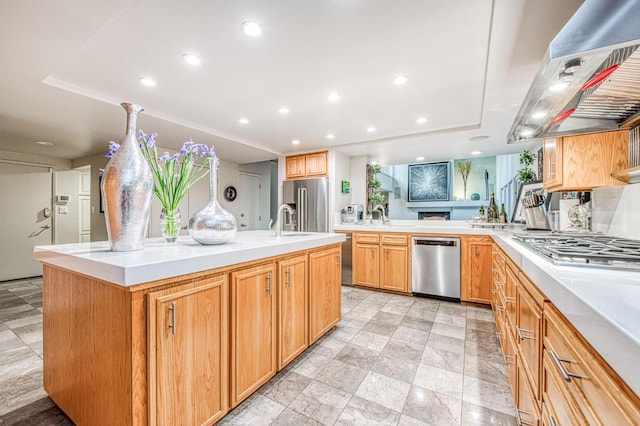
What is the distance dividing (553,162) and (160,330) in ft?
9.56

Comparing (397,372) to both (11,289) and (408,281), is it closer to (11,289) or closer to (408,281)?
(408,281)

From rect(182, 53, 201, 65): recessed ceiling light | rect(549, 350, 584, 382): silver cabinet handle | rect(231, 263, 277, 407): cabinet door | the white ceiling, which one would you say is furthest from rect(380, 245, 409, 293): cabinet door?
rect(182, 53, 201, 65): recessed ceiling light

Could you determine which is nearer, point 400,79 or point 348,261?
point 400,79

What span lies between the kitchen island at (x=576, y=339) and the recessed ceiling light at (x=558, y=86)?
710 mm

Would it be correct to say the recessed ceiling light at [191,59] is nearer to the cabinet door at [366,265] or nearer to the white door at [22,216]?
the cabinet door at [366,265]

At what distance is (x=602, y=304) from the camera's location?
0.60m

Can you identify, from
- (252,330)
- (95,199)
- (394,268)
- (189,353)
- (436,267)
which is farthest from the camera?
(95,199)

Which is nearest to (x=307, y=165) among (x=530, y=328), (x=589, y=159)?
(x=589, y=159)

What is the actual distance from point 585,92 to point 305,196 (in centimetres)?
382

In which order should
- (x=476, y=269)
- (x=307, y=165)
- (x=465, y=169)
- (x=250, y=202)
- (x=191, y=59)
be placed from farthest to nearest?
(x=250, y=202) < (x=465, y=169) < (x=307, y=165) < (x=476, y=269) < (x=191, y=59)

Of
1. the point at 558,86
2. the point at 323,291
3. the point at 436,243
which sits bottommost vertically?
the point at 323,291

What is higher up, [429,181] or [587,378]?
[429,181]

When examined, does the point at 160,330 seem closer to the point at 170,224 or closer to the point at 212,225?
the point at 212,225

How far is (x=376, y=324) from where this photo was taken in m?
2.67
